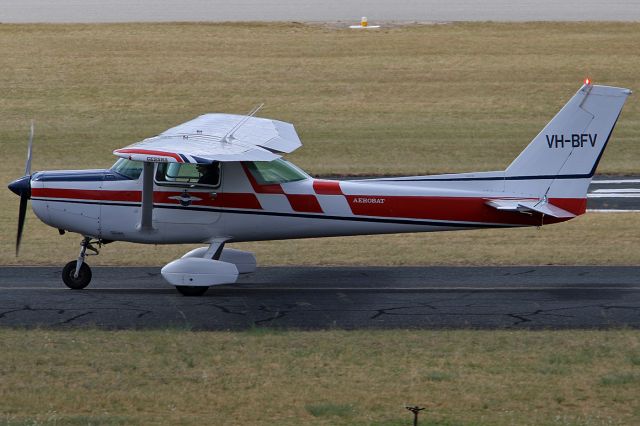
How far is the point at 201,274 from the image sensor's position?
15.6 metres

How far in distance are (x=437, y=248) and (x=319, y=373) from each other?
26.9ft

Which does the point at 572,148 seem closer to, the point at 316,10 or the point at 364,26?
the point at 364,26

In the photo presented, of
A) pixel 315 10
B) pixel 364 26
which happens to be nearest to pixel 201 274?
pixel 364 26

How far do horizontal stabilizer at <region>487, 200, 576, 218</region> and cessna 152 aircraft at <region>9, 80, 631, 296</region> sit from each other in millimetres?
19

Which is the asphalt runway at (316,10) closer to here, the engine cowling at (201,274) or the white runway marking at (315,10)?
the white runway marking at (315,10)

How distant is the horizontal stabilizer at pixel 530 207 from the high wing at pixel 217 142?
335 cm

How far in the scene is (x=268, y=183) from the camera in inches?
651

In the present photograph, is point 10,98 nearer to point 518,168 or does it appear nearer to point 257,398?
point 518,168

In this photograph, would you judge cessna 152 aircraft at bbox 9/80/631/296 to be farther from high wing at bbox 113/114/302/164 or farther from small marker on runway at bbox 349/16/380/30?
small marker on runway at bbox 349/16/380/30

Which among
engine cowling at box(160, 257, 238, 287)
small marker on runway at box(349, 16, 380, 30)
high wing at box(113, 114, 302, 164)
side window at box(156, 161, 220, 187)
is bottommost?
small marker on runway at box(349, 16, 380, 30)

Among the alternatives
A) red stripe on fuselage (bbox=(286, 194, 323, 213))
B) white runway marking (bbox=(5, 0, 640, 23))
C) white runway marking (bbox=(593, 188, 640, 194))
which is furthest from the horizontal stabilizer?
white runway marking (bbox=(5, 0, 640, 23))

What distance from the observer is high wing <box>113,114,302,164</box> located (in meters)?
15.2

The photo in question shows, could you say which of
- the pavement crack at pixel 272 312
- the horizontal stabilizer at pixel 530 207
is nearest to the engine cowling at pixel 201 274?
the pavement crack at pixel 272 312

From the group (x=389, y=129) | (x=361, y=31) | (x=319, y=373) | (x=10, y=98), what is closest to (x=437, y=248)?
(x=319, y=373)
